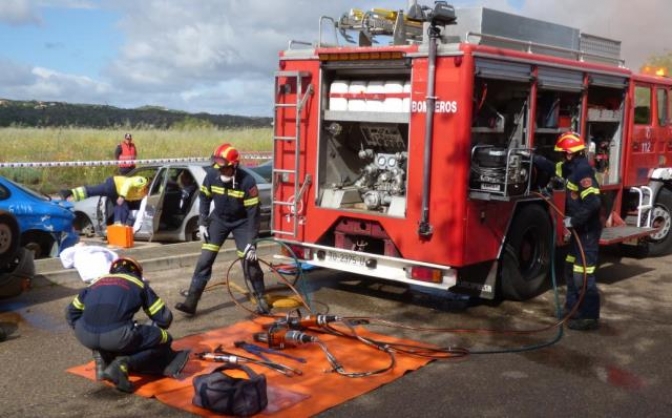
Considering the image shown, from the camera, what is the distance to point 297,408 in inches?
197

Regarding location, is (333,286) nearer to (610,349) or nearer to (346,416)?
(610,349)

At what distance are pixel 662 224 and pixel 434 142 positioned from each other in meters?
5.36

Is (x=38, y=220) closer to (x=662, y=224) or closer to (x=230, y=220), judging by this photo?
(x=230, y=220)

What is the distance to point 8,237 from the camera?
Result: 7.36 metres

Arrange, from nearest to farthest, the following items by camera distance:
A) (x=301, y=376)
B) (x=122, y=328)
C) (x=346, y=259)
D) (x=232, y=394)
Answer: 1. (x=232, y=394)
2. (x=122, y=328)
3. (x=301, y=376)
4. (x=346, y=259)

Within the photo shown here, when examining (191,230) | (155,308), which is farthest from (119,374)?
(191,230)

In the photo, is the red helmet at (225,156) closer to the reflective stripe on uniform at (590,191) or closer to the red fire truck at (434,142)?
the red fire truck at (434,142)

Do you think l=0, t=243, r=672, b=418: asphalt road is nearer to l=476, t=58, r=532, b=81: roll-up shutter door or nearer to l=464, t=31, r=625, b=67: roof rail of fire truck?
l=476, t=58, r=532, b=81: roll-up shutter door

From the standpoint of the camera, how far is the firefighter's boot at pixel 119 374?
5.21 meters

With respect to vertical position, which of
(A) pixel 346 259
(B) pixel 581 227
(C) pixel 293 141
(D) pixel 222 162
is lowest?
(A) pixel 346 259

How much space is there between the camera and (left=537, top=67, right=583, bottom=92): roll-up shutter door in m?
7.85

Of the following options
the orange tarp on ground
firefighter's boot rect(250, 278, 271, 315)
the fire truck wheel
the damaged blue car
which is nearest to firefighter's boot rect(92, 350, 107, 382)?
the orange tarp on ground

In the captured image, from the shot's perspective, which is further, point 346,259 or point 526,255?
point 526,255

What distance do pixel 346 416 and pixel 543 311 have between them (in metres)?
3.61
